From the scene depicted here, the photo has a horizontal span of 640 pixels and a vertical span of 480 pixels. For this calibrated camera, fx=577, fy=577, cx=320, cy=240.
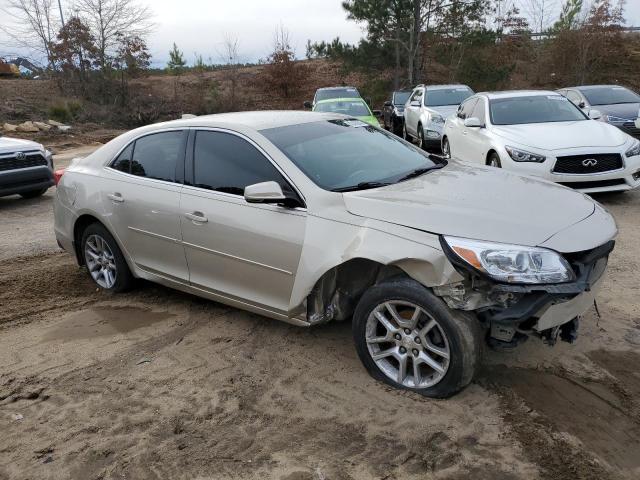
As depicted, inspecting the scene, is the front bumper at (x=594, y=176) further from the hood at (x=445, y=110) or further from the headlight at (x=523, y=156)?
the hood at (x=445, y=110)

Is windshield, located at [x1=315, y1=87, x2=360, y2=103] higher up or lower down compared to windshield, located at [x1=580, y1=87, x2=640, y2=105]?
higher up

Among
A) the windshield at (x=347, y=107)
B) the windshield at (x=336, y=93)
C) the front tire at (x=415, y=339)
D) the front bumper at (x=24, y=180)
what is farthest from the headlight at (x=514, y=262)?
the windshield at (x=336, y=93)

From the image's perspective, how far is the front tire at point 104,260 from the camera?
5.14 meters

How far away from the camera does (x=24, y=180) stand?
9.93 meters

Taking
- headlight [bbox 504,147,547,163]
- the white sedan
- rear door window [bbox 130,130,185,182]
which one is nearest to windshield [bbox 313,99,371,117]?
the white sedan

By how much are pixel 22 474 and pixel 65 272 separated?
352cm

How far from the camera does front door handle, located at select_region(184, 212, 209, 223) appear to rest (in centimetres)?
418

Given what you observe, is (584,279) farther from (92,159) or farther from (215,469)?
(92,159)

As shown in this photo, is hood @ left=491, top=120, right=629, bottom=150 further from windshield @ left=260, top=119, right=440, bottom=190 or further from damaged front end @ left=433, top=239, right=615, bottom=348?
damaged front end @ left=433, top=239, right=615, bottom=348

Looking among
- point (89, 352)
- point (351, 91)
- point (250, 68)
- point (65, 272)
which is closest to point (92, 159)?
point (65, 272)

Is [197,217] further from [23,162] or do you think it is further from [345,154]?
[23,162]

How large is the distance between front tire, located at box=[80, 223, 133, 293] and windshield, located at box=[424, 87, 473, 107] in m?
10.6

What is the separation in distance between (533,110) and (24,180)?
8532 mm

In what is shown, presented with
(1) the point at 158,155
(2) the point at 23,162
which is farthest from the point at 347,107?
(1) the point at 158,155
